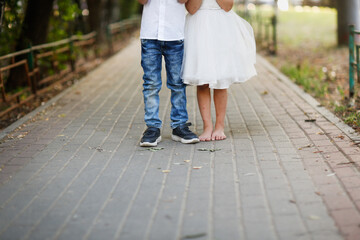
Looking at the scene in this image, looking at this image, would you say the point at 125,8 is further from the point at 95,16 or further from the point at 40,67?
the point at 40,67

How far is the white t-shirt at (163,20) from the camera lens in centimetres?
537

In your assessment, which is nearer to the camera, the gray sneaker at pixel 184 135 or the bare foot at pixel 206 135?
the gray sneaker at pixel 184 135

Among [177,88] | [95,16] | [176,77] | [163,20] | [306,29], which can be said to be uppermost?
[95,16]

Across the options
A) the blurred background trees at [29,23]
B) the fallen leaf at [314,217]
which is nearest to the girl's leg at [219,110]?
the fallen leaf at [314,217]

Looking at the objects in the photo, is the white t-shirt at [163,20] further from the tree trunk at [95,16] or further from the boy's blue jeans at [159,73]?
the tree trunk at [95,16]

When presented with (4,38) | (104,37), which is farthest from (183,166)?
(104,37)

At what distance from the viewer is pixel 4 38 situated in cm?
1011

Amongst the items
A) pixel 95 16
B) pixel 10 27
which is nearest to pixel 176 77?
pixel 10 27

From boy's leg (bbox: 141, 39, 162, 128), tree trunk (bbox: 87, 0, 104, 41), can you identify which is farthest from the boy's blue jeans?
tree trunk (bbox: 87, 0, 104, 41)

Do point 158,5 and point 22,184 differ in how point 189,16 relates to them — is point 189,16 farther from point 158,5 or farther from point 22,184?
point 22,184

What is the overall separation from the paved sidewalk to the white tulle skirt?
734mm

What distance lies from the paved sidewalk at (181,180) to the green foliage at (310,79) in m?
1.47

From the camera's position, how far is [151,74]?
18.2 ft

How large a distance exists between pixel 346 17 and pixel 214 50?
427 inches
